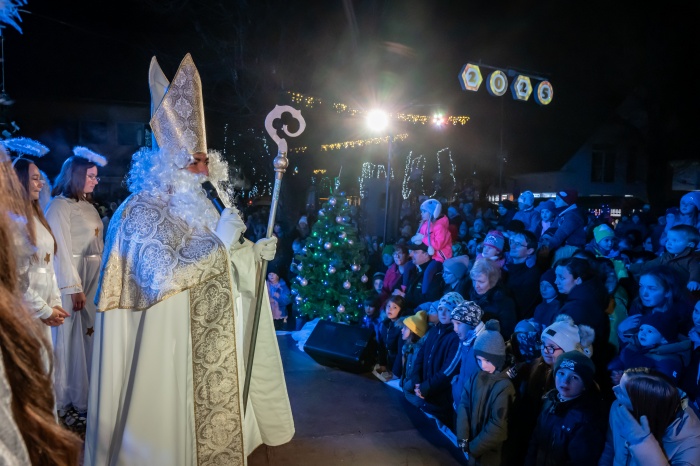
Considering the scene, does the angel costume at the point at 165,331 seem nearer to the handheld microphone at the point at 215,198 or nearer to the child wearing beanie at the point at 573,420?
the handheld microphone at the point at 215,198

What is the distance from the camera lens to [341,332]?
20.6 feet

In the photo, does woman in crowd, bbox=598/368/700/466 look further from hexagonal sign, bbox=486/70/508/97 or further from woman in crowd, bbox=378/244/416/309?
hexagonal sign, bbox=486/70/508/97

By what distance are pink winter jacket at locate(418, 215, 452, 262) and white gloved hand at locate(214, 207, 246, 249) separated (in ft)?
14.2

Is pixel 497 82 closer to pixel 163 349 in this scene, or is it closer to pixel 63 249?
pixel 63 249

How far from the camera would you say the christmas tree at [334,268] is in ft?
25.0

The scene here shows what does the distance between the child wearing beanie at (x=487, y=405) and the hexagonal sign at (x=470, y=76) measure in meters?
9.49

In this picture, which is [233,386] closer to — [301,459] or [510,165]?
[301,459]

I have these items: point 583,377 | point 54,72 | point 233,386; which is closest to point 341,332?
point 233,386

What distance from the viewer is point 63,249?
171 inches

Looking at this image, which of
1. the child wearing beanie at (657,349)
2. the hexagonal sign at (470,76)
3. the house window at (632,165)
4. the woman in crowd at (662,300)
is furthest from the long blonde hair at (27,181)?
the house window at (632,165)

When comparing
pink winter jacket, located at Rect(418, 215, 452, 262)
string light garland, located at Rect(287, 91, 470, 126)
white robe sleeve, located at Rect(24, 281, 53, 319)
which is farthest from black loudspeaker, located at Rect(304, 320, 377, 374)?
string light garland, located at Rect(287, 91, 470, 126)

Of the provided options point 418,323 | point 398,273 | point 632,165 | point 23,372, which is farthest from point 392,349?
point 632,165

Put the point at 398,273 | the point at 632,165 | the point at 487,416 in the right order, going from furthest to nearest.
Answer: the point at 632,165
the point at 398,273
the point at 487,416

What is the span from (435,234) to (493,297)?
8.67ft
